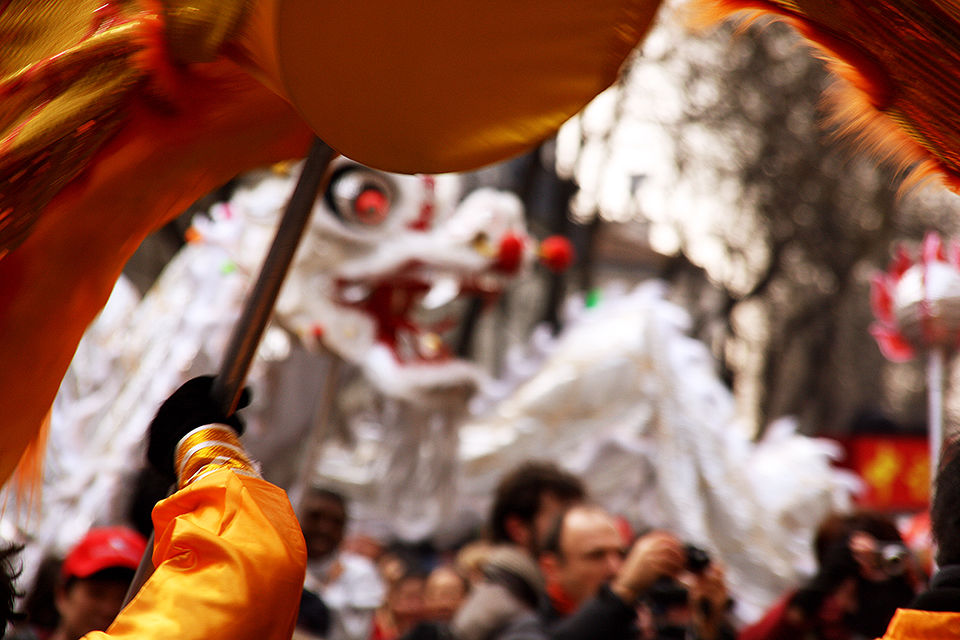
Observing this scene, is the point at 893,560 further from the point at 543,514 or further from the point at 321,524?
the point at 321,524

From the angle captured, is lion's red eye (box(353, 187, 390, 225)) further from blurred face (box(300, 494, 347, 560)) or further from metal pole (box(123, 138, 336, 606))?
metal pole (box(123, 138, 336, 606))

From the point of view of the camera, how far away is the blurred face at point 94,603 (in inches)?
87.1

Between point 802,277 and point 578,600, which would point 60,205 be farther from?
point 802,277

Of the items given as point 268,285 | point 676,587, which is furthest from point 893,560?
point 268,285

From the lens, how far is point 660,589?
2.32m

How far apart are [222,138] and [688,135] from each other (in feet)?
29.1

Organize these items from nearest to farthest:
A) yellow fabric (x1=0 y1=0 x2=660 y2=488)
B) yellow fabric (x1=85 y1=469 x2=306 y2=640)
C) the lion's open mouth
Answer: yellow fabric (x1=85 y1=469 x2=306 y2=640), yellow fabric (x1=0 y1=0 x2=660 y2=488), the lion's open mouth

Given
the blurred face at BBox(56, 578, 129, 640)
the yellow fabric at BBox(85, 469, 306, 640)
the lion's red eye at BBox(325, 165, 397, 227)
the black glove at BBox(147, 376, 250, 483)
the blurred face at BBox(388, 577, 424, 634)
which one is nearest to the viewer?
the yellow fabric at BBox(85, 469, 306, 640)

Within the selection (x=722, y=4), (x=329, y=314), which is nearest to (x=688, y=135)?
(x=329, y=314)

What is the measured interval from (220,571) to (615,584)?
1.43 metres

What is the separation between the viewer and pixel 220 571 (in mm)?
1032

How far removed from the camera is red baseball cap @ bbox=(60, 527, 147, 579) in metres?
2.23

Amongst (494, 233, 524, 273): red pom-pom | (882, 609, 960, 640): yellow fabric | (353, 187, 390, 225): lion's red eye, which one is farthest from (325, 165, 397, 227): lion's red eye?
(882, 609, 960, 640): yellow fabric

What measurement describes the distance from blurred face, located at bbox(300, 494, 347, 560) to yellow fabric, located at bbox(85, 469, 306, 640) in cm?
236
